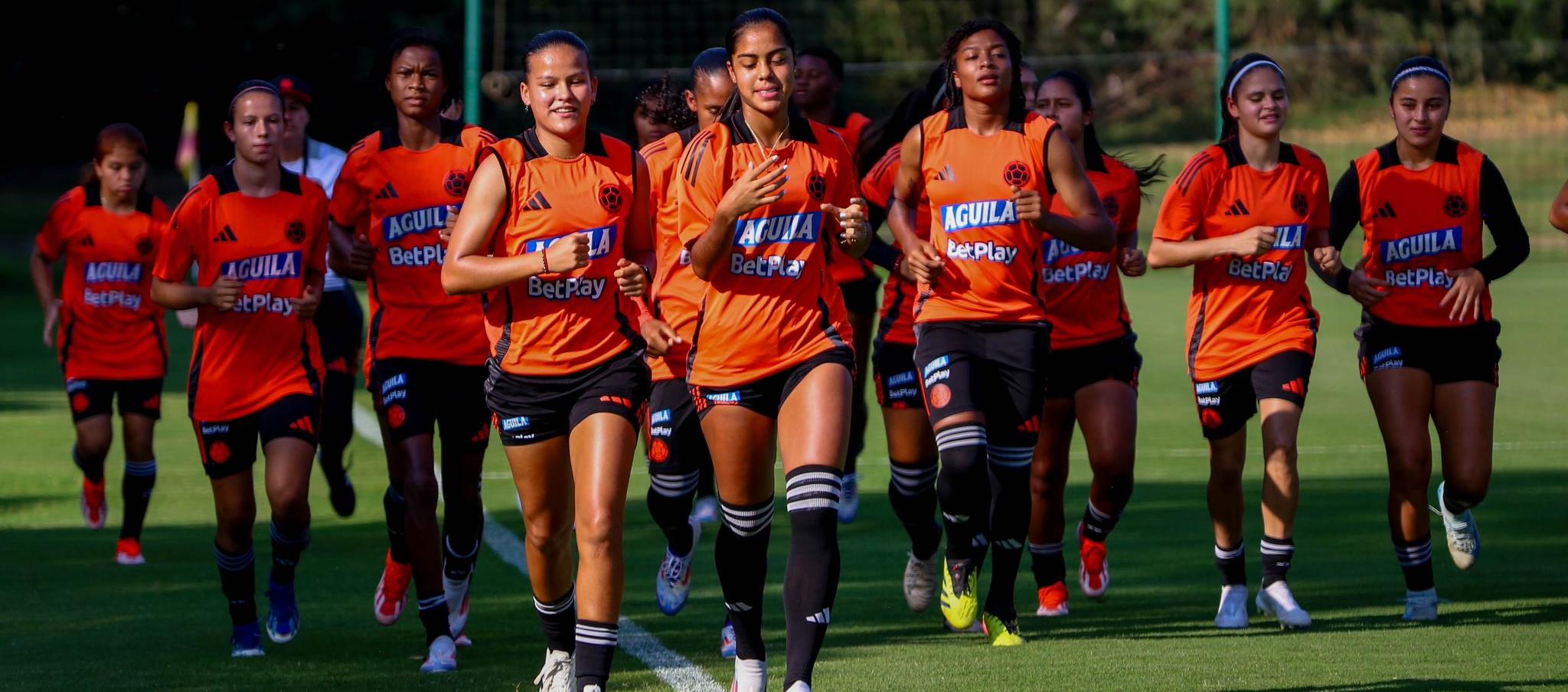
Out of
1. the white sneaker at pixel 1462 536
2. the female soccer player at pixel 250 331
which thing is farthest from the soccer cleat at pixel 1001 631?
the female soccer player at pixel 250 331

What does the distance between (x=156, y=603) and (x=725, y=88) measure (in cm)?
350

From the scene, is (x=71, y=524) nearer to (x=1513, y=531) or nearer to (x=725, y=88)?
(x=725, y=88)

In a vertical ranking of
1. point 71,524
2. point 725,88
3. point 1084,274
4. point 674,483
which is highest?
point 725,88

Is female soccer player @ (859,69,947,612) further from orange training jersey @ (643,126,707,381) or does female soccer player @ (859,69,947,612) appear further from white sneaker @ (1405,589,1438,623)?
white sneaker @ (1405,589,1438,623)

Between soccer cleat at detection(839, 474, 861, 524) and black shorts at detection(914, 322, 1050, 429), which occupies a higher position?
black shorts at detection(914, 322, 1050, 429)

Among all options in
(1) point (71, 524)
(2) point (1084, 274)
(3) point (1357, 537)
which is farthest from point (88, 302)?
(3) point (1357, 537)

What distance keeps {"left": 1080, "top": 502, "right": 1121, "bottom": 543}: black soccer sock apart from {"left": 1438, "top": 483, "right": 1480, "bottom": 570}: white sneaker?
1373 millimetres

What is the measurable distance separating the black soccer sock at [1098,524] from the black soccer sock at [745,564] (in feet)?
8.47

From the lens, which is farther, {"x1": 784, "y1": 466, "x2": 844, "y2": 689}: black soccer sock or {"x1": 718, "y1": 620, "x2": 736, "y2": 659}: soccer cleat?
{"x1": 718, "y1": 620, "x2": 736, "y2": 659}: soccer cleat

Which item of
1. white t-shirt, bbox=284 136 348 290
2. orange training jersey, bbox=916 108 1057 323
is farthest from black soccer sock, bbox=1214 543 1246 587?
white t-shirt, bbox=284 136 348 290

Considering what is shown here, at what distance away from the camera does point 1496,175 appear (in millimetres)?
8523

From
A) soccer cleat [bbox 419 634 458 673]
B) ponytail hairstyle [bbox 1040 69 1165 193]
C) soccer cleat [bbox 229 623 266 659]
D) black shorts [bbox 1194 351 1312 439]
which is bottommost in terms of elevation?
soccer cleat [bbox 229 623 266 659]

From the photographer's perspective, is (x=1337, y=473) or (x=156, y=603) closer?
(x=156, y=603)

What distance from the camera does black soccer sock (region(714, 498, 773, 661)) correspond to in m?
6.65
